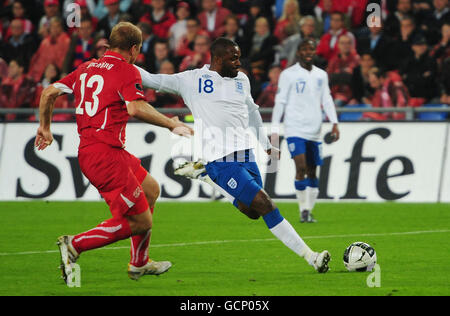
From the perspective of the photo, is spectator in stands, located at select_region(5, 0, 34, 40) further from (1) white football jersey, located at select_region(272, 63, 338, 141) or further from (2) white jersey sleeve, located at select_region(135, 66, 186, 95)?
(2) white jersey sleeve, located at select_region(135, 66, 186, 95)

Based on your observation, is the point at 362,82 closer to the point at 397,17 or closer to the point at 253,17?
the point at 397,17

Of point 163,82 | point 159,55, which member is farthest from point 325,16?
point 163,82

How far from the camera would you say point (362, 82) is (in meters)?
17.9

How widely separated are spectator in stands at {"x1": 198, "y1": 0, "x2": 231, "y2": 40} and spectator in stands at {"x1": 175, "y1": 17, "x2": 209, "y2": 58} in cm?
33

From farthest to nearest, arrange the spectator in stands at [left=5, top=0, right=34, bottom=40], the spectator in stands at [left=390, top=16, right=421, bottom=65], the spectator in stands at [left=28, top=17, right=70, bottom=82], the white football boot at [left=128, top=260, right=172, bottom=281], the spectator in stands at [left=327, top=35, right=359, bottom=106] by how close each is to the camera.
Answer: the spectator in stands at [left=5, top=0, right=34, bottom=40], the spectator in stands at [left=28, top=17, right=70, bottom=82], the spectator in stands at [left=390, top=16, right=421, bottom=65], the spectator in stands at [left=327, top=35, right=359, bottom=106], the white football boot at [left=128, top=260, right=172, bottom=281]

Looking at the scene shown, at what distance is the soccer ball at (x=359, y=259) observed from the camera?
29.0 feet

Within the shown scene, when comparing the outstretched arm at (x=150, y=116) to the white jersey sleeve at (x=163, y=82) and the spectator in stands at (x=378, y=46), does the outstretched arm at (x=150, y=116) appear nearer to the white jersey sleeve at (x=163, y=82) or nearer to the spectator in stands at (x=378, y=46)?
the white jersey sleeve at (x=163, y=82)

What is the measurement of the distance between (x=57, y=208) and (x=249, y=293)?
8.68 meters

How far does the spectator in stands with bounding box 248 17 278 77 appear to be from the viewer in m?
19.1

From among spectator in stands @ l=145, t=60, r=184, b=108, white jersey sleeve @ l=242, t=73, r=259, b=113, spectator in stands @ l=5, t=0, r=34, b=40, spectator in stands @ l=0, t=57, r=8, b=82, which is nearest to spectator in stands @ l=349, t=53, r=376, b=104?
spectator in stands @ l=145, t=60, r=184, b=108

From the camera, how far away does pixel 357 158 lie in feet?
53.5

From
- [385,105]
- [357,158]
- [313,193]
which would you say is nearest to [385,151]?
[357,158]
